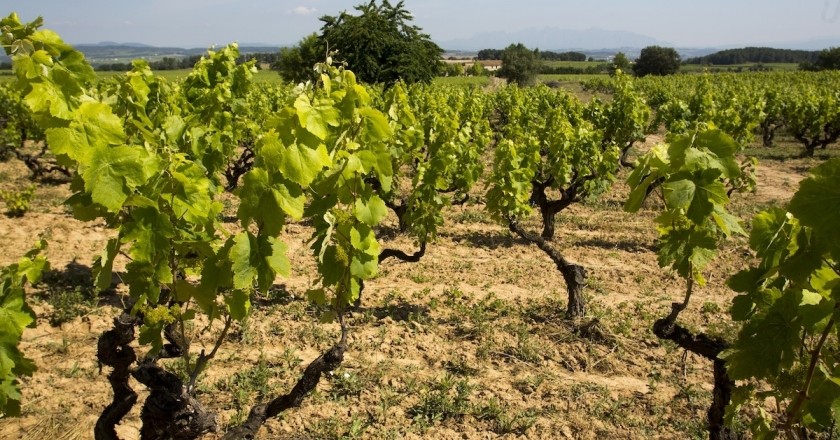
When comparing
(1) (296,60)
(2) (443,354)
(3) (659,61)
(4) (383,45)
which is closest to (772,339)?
(2) (443,354)

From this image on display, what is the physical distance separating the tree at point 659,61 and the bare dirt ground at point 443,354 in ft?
195

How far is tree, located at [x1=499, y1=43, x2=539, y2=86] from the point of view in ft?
170

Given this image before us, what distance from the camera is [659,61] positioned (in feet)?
198

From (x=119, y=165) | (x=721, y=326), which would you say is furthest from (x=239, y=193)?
(x=721, y=326)

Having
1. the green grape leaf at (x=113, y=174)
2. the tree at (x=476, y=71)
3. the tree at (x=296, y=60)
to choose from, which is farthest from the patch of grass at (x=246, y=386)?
the tree at (x=476, y=71)

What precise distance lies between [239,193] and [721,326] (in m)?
5.77

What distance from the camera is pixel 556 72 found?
79.0 meters

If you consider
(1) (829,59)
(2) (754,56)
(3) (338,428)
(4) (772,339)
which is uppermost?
(2) (754,56)

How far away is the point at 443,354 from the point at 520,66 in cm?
5012

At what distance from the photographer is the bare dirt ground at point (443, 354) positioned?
4242 mm

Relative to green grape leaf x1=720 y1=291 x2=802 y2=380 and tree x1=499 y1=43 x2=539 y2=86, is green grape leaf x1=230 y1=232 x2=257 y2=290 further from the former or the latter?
tree x1=499 y1=43 x2=539 y2=86

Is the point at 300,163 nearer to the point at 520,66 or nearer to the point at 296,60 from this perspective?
the point at 296,60

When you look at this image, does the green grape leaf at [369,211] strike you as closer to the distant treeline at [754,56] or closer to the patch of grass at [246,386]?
the patch of grass at [246,386]

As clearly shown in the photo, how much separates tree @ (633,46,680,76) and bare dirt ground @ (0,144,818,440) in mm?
59428
